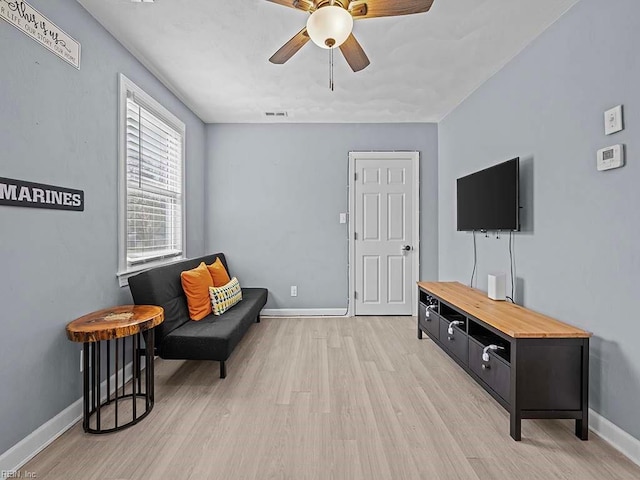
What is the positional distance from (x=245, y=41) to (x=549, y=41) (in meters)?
2.15

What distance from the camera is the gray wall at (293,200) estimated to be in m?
4.27

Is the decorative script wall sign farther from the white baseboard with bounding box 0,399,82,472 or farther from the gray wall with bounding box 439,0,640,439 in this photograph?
the gray wall with bounding box 439,0,640,439

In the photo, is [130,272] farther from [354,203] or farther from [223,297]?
[354,203]

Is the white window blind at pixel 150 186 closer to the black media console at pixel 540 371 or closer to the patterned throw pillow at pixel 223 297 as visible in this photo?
the patterned throw pillow at pixel 223 297

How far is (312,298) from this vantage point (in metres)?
4.32

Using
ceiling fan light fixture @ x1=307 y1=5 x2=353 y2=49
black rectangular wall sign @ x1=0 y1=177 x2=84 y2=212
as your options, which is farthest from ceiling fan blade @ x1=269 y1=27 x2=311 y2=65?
black rectangular wall sign @ x1=0 y1=177 x2=84 y2=212

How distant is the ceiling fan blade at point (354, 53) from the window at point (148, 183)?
172 centimetres

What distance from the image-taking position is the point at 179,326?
267 cm

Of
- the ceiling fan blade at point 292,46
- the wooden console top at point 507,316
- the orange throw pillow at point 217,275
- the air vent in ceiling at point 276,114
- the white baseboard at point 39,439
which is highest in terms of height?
the air vent in ceiling at point 276,114

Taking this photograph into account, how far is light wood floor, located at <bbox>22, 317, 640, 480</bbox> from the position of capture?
160 centimetres

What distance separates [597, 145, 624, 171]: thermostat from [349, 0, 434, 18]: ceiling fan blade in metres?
1.25

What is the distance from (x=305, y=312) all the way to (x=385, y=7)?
3444mm

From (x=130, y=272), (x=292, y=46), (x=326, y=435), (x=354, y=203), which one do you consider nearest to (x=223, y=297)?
(x=130, y=272)

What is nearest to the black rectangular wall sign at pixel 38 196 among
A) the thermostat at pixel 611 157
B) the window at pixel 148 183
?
the window at pixel 148 183
